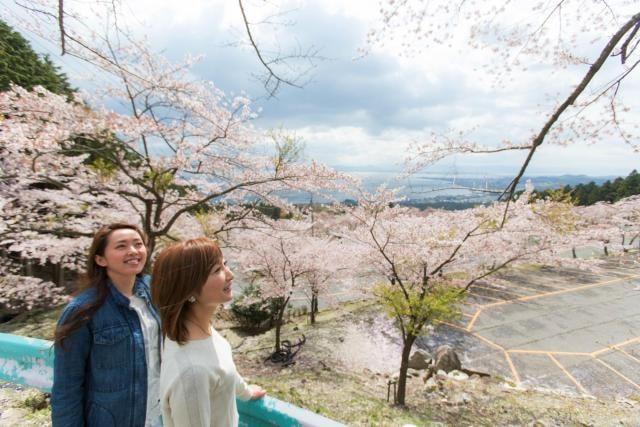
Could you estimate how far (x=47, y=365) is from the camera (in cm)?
308

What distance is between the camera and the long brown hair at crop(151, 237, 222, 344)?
4.43 feet

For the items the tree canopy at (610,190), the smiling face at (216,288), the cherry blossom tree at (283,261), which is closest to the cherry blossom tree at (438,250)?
the cherry blossom tree at (283,261)

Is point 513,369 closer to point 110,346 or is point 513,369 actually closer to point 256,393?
point 256,393

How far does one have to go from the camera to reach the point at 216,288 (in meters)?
1.41

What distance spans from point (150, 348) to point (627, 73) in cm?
402

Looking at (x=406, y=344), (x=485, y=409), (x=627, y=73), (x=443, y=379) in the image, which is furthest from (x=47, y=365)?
(x=443, y=379)

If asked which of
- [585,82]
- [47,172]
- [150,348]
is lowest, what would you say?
[150,348]

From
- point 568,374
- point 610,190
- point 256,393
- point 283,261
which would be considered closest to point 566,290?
point 568,374

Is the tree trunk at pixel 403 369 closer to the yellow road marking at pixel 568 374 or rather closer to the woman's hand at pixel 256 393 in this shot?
the yellow road marking at pixel 568 374

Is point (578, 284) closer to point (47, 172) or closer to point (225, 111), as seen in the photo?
point (225, 111)

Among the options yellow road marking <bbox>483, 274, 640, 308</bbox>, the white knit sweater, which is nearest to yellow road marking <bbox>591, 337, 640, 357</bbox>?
yellow road marking <bbox>483, 274, 640, 308</bbox>

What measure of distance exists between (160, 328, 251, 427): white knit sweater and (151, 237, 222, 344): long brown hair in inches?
3.1

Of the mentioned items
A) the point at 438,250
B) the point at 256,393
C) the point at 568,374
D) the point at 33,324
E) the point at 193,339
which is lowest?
the point at 568,374

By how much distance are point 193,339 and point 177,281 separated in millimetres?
251
